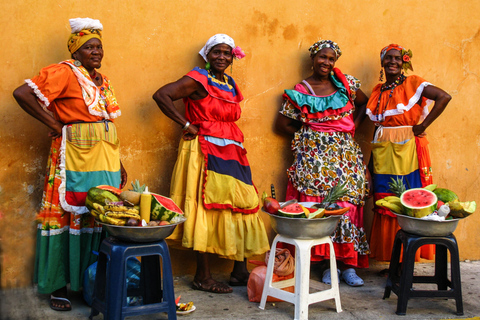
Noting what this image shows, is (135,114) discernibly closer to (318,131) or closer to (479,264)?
(318,131)

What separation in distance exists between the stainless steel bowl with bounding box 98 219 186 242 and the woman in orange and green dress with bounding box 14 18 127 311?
0.73m

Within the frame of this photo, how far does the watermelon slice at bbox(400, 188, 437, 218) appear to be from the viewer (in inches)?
147

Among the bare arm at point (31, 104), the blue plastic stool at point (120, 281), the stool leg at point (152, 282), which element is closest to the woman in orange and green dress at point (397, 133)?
the stool leg at point (152, 282)

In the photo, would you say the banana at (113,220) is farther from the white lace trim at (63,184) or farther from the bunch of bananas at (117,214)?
the white lace trim at (63,184)

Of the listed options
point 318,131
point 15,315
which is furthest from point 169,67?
point 15,315

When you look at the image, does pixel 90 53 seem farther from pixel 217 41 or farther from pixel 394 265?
pixel 394 265

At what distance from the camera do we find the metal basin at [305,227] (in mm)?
3613

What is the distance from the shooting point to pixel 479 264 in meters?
5.61

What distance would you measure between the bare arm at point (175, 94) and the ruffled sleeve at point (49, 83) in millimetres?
843

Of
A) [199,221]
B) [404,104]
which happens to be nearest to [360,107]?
[404,104]

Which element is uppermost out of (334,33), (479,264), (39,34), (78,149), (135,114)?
(334,33)

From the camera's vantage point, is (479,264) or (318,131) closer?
(318,131)

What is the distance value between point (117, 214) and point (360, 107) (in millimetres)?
3203

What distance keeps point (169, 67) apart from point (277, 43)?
4.11 ft
